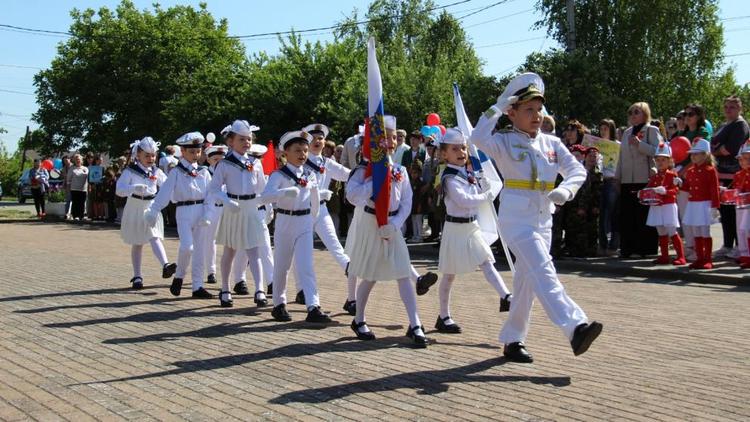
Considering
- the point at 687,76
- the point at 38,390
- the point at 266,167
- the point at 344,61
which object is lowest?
the point at 38,390

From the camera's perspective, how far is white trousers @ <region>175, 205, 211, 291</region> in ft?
37.4

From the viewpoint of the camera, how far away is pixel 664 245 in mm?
14102

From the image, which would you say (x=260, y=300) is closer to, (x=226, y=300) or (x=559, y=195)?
(x=226, y=300)

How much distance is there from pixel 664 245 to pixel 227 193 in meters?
7.08

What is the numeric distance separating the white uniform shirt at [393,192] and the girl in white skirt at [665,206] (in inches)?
260

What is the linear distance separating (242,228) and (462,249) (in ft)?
9.52

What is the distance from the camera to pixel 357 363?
7180 millimetres

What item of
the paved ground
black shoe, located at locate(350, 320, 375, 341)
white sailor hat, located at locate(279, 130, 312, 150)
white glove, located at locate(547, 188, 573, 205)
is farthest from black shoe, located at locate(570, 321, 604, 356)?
white sailor hat, located at locate(279, 130, 312, 150)

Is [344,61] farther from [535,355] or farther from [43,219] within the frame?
[535,355]

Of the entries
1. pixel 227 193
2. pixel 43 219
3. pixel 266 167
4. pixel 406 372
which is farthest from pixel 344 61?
pixel 406 372

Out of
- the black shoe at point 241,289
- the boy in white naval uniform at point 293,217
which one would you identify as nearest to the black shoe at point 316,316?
the boy in white naval uniform at point 293,217

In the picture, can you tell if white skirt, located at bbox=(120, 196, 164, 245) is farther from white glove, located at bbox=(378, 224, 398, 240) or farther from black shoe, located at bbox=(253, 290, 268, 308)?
white glove, located at bbox=(378, 224, 398, 240)

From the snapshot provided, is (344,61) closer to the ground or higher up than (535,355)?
higher up

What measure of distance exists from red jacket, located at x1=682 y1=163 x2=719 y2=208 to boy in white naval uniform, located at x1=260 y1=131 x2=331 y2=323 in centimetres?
684
